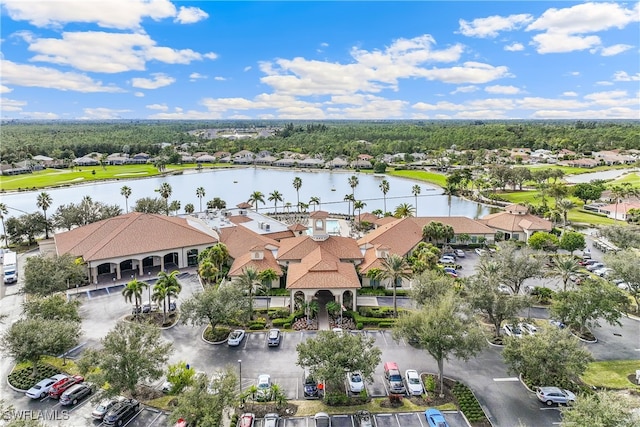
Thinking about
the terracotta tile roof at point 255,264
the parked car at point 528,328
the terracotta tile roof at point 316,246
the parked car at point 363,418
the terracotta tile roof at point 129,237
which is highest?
the terracotta tile roof at point 129,237

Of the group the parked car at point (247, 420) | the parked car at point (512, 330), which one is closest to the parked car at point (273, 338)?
the parked car at point (247, 420)

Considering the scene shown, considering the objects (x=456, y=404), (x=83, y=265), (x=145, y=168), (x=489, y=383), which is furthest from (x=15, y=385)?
(x=145, y=168)

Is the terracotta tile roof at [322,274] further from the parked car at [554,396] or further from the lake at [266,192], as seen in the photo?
the lake at [266,192]

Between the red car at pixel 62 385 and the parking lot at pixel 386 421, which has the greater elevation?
the red car at pixel 62 385

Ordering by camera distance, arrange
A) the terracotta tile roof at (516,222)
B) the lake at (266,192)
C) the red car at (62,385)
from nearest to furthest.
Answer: the red car at (62,385), the terracotta tile roof at (516,222), the lake at (266,192)

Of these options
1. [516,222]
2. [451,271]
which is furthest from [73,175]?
[516,222]

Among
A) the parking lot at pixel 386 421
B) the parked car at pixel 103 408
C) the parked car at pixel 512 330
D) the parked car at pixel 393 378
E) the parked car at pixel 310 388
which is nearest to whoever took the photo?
the parked car at pixel 103 408

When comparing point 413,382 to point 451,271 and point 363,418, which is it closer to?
point 363,418
